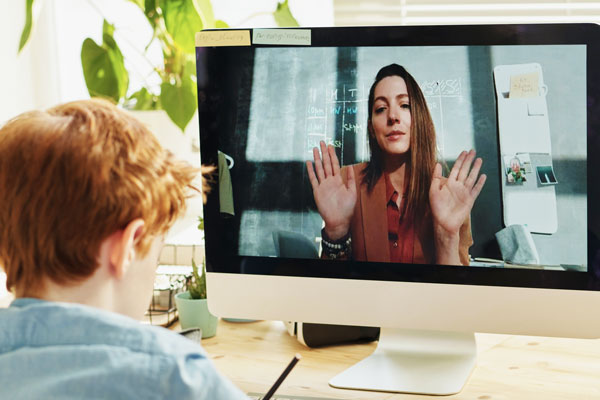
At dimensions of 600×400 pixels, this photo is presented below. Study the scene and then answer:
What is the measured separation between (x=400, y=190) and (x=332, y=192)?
0.11 metres

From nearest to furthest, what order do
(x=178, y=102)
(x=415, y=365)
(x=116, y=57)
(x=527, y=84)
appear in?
(x=527, y=84)
(x=415, y=365)
(x=178, y=102)
(x=116, y=57)

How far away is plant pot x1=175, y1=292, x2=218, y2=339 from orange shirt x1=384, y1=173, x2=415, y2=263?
1.36 ft

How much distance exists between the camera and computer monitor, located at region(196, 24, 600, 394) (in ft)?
3.54

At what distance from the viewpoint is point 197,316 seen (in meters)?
1.37

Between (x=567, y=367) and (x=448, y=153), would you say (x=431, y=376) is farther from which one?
(x=448, y=153)

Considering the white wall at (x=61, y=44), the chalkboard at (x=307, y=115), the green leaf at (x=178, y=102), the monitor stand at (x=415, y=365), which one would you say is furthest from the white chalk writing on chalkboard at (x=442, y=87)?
the white wall at (x=61, y=44)

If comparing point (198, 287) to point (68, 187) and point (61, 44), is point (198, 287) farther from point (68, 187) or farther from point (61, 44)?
point (61, 44)

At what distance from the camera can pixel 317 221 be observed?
45.8 inches

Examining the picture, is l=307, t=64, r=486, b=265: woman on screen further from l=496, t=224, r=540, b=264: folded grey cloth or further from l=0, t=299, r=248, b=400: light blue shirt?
l=0, t=299, r=248, b=400: light blue shirt

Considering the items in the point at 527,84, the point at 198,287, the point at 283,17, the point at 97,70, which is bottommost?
the point at 198,287

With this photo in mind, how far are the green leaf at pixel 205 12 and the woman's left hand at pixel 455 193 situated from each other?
A: 2.66 ft

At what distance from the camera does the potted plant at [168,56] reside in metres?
1.66

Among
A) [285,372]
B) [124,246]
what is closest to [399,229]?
[285,372]

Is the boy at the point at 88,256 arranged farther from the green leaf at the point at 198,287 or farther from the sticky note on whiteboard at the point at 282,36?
the green leaf at the point at 198,287
